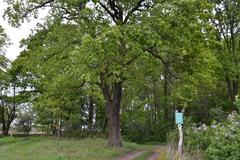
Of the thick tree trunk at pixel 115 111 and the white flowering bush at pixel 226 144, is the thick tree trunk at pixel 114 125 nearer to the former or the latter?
the thick tree trunk at pixel 115 111

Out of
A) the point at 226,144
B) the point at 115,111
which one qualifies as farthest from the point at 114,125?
the point at 226,144

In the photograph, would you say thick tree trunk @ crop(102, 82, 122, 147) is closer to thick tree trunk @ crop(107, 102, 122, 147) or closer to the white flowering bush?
thick tree trunk @ crop(107, 102, 122, 147)

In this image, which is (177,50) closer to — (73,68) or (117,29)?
(117,29)

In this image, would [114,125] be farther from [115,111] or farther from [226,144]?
[226,144]

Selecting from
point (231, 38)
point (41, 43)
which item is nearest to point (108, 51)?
point (41, 43)

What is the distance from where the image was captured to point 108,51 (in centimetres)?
1620

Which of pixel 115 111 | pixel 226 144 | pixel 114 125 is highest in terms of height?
pixel 115 111

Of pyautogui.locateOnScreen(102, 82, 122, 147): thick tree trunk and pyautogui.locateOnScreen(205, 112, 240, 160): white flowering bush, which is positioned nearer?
pyautogui.locateOnScreen(205, 112, 240, 160): white flowering bush

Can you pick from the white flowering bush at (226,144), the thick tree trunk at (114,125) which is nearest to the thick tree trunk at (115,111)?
the thick tree trunk at (114,125)

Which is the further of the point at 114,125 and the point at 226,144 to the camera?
the point at 114,125

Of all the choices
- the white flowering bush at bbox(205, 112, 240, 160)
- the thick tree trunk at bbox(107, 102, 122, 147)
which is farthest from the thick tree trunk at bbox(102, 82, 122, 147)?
the white flowering bush at bbox(205, 112, 240, 160)

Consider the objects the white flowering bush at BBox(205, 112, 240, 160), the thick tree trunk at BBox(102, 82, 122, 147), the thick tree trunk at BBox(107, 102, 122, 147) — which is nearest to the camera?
the white flowering bush at BBox(205, 112, 240, 160)

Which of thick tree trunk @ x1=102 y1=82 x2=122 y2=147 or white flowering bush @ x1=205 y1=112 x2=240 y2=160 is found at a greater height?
thick tree trunk @ x1=102 y1=82 x2=122 y2=147

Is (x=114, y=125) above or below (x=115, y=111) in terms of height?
below
